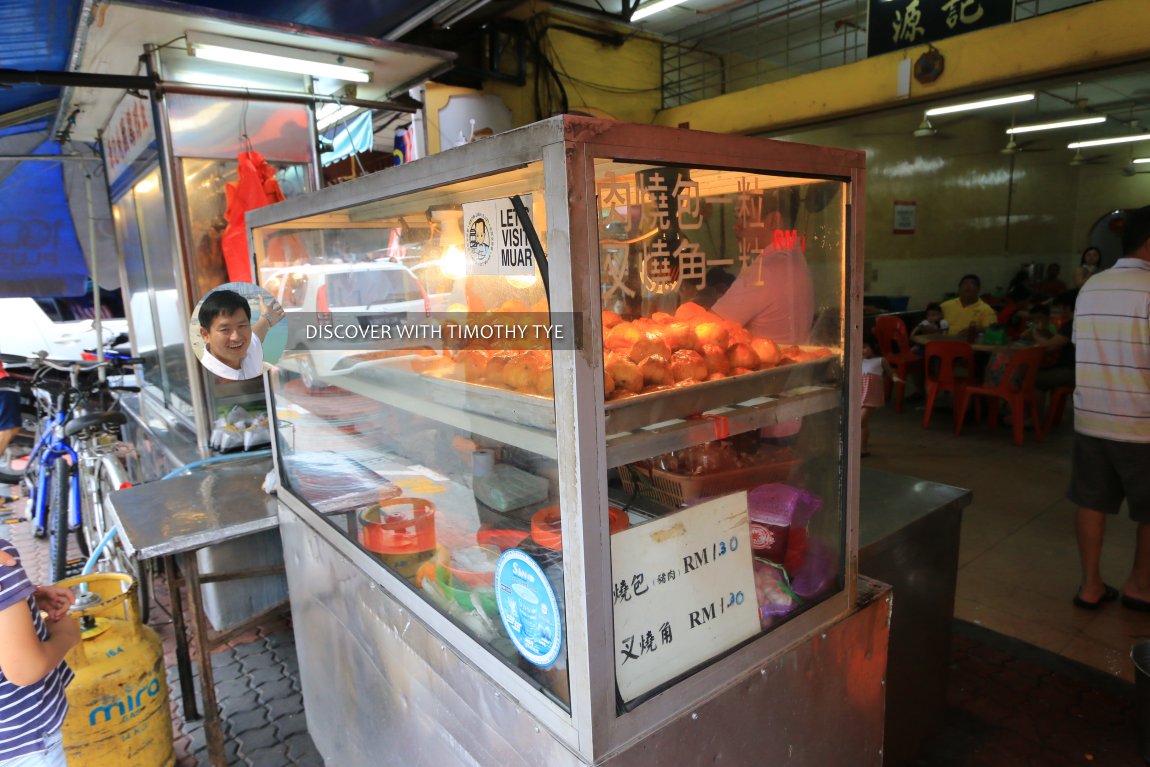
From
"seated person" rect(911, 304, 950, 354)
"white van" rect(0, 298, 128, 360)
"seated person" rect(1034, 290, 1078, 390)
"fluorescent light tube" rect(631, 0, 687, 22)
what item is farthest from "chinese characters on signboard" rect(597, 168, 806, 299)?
"white van" rect(0, 298, 128, 360)

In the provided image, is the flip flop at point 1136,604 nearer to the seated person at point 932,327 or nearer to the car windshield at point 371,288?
the car windshield at point 371,288

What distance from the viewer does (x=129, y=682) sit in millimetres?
2326

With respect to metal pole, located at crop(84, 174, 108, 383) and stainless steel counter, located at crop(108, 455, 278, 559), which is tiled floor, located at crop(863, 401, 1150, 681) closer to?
stainless steel counter, located at crop(108, 455, 278, 559)

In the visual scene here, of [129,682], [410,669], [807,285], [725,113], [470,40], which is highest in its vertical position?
[470,40]

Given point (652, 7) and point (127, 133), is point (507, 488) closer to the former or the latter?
point (127, 133)

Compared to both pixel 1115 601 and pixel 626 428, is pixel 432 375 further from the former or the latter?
pixel 1115 601

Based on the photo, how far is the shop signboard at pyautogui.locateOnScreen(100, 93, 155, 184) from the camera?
3533mm

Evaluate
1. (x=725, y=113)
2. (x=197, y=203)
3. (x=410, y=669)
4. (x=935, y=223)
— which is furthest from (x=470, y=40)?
(x=935, y=223)

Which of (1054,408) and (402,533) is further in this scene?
(1054,408)

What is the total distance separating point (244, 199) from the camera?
10.6ft

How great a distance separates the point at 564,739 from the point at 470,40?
23.0 ft

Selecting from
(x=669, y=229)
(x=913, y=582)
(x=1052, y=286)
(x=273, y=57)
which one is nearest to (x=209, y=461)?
(x=273, y=57)

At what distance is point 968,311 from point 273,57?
7686 mm

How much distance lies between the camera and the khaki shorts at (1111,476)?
3094 mm
